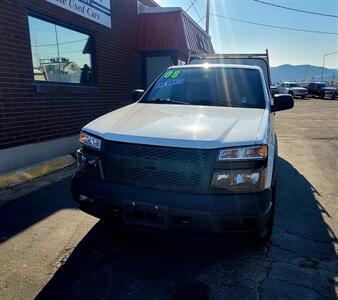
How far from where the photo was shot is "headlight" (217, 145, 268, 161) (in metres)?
2.66

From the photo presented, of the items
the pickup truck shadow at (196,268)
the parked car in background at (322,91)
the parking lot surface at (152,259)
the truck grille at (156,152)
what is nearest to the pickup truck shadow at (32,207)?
the parking lot surface at (152,259)

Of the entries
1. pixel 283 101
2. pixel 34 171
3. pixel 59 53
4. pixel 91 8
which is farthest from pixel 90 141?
pixel 91 8

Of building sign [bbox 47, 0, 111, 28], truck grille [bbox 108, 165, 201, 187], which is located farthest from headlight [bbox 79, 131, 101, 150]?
building sign [bbox 47, 0, 111, 28]

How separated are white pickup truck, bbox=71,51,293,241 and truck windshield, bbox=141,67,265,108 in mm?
657

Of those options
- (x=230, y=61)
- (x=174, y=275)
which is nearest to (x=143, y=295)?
(x=174, y=275)

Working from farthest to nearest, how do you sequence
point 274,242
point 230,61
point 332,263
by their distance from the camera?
point 230,61, point 274,242, point 332,263

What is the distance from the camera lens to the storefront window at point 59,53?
638 cm

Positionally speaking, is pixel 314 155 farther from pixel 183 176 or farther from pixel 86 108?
pixel 183 176

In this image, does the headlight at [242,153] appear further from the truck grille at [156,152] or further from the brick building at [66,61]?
the brick building at [66,61]

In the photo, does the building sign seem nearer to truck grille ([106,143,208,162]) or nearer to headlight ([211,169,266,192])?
truck grille ([106,143,208,162])

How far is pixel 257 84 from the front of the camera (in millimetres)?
4133

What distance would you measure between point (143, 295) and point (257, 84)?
2.80 metres

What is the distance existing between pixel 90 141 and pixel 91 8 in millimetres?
5943

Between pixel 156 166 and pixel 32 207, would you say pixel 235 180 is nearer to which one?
pixel 156 166
